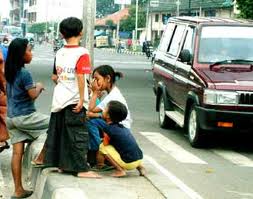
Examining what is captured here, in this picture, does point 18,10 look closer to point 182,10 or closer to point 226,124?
point 182,10

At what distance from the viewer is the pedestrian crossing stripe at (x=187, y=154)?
371 inches

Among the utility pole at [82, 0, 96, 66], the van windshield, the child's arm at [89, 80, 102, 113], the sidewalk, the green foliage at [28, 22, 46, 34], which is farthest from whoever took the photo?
the green foliage at [28, 22, 46, 34]

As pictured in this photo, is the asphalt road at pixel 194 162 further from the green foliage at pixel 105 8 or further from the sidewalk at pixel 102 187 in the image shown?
the green foliage at pixel 105 8

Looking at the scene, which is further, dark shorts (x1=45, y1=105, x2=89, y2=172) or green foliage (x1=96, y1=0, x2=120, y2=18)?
green foliage (x1=96, y1=0, x2=120, y2=18)

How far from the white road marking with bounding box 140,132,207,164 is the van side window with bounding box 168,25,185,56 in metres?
1.51

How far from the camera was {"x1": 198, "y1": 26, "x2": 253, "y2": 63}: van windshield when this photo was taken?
10.9 meters

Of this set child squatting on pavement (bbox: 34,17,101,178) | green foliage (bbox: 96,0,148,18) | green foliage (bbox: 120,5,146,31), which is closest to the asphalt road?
child squatting on pavement (bbox: 34,17,101,178)

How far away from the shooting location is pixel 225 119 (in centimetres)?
983

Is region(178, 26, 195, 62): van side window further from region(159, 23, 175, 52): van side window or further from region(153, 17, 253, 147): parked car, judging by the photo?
region(159, 23, 175, 52): van side window

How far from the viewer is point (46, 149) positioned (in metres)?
7.15

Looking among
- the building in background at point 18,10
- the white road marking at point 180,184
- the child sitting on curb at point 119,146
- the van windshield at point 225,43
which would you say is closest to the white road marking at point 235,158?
the white road marking at point 180,184

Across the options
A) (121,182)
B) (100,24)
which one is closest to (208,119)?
(121,182)

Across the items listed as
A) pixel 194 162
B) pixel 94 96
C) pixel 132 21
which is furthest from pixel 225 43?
pixel 132 21

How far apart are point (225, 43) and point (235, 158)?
2160 mm
